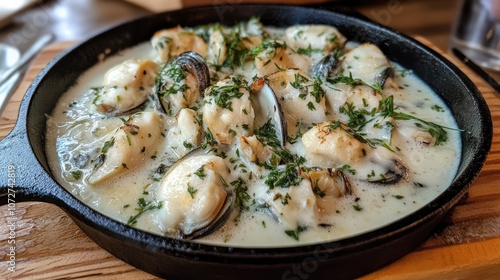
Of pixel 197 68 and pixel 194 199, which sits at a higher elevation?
pixel 197 68

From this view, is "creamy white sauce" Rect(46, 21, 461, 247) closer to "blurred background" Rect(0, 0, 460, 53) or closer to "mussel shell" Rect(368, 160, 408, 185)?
"mussel shell" Rect(368, 160, 408, 185)

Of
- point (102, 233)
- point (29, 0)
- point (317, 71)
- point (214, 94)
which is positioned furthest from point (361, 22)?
point (29, 0)

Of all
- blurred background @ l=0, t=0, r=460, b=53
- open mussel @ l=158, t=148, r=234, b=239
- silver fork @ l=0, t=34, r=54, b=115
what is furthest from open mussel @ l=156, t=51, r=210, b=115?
blurred background @ l=0, t=0, r=460, b=53

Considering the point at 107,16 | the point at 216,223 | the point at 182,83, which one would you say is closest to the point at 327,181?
the point at 216,223

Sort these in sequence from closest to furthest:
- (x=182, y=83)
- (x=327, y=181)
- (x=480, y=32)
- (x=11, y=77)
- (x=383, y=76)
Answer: (x=327, y=181) → (x=182, y=83) → (x=383, y=76) → (x=11, y=77) → (x=480, y=32)

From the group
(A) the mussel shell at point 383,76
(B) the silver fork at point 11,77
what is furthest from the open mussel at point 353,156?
(B) the silver fork at point 11,77

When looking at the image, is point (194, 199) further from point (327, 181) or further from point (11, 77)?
point (11, 77)

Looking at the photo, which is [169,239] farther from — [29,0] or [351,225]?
[29,0]
